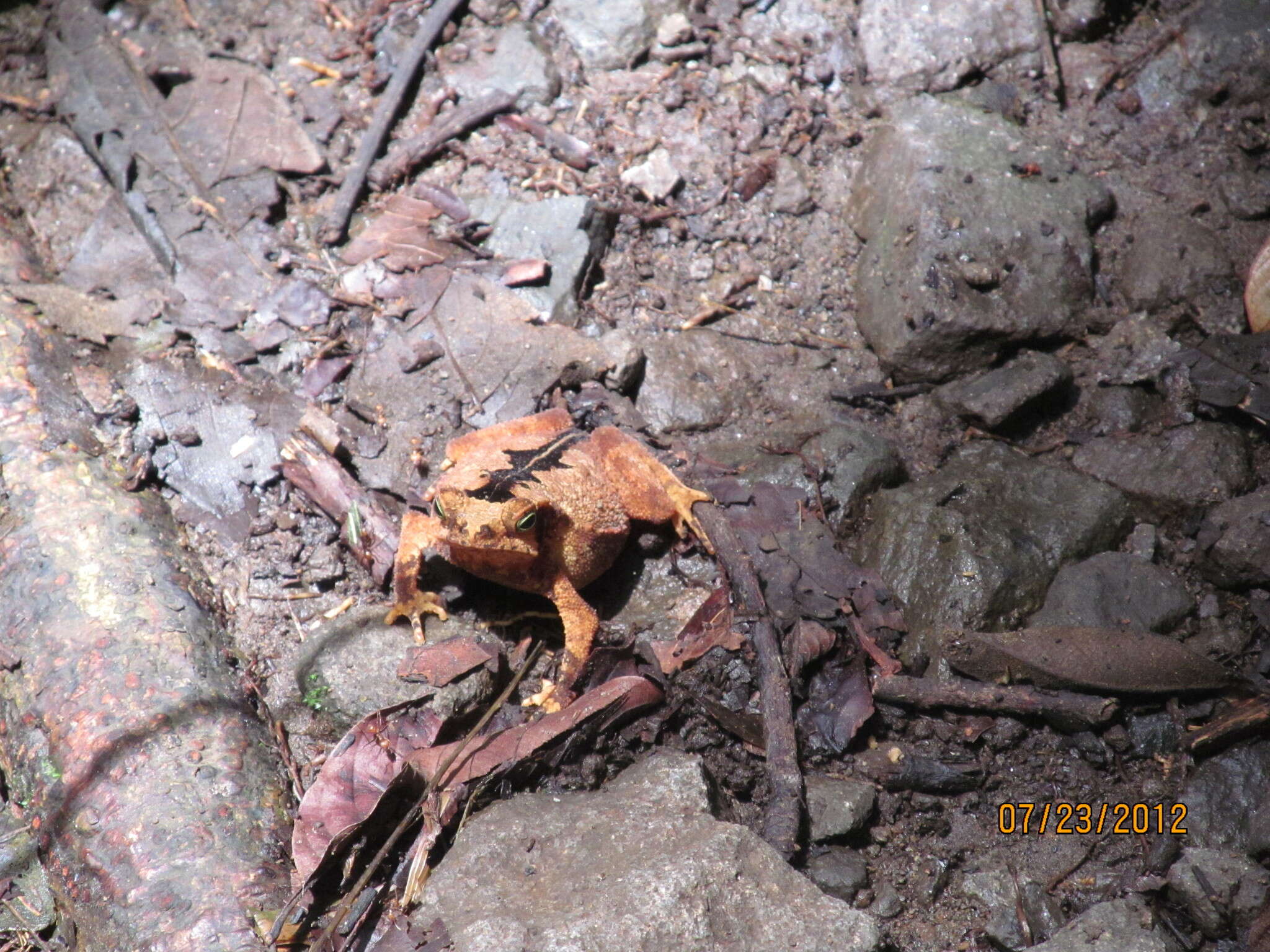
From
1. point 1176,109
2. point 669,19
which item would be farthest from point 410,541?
point 1176,109

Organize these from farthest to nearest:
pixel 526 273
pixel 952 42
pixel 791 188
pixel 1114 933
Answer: pixel 952 42, pixel 791 188, pixel 526 273, pixel 1114 933

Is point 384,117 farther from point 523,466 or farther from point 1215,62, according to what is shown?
point 1215,62

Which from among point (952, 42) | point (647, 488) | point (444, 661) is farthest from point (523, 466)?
point (952, 42)

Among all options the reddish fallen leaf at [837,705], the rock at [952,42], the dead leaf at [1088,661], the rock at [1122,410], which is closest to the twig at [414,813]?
the reddish fallen leaf at [837,705]

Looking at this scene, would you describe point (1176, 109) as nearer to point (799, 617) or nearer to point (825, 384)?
point (825, 384)

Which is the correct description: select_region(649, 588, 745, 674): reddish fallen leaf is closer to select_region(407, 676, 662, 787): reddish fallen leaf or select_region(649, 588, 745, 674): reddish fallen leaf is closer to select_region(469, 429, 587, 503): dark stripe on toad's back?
select_region(407, 676, 662, 787): reddish fallen leaf

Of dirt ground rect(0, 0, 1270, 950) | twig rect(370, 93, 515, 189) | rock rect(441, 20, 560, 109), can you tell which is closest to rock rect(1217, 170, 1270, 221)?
dirt ground rect(0, 0, 1270, 950)
